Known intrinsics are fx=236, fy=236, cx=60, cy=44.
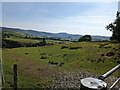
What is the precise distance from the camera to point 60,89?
15.6 metres

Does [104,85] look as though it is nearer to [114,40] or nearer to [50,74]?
[50,74]

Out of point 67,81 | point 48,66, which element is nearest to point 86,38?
point 48,66

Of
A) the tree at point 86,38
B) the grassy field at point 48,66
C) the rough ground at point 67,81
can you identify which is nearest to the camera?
the rough ground at point 67,81

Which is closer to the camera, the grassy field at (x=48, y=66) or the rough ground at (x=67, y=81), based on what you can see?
the rough ground at (x=67, y=81)

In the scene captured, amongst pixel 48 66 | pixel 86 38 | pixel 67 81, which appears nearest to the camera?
pixel 67 81

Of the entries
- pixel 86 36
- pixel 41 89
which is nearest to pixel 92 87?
pixel 41 89

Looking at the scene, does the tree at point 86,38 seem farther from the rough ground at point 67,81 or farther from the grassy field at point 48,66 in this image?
the rough ground at point 67,81

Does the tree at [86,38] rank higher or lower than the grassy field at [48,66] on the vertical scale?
higher

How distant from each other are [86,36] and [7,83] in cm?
6881

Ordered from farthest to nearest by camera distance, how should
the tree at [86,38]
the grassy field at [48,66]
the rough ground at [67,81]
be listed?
the tree at [86,38] → the grassy field at [48,66] → the rough ground at [67,81]

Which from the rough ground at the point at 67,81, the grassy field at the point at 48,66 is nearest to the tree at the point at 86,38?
the grassy field at the point at 48,66

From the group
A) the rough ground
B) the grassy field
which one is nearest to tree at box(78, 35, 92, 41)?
the grassy field

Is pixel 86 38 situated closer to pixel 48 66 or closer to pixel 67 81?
pixel 48 66

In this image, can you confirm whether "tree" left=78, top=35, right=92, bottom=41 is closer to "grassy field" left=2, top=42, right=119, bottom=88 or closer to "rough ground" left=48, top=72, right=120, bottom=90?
"grassy field" left=2, top=42, right=119, bottom=88
